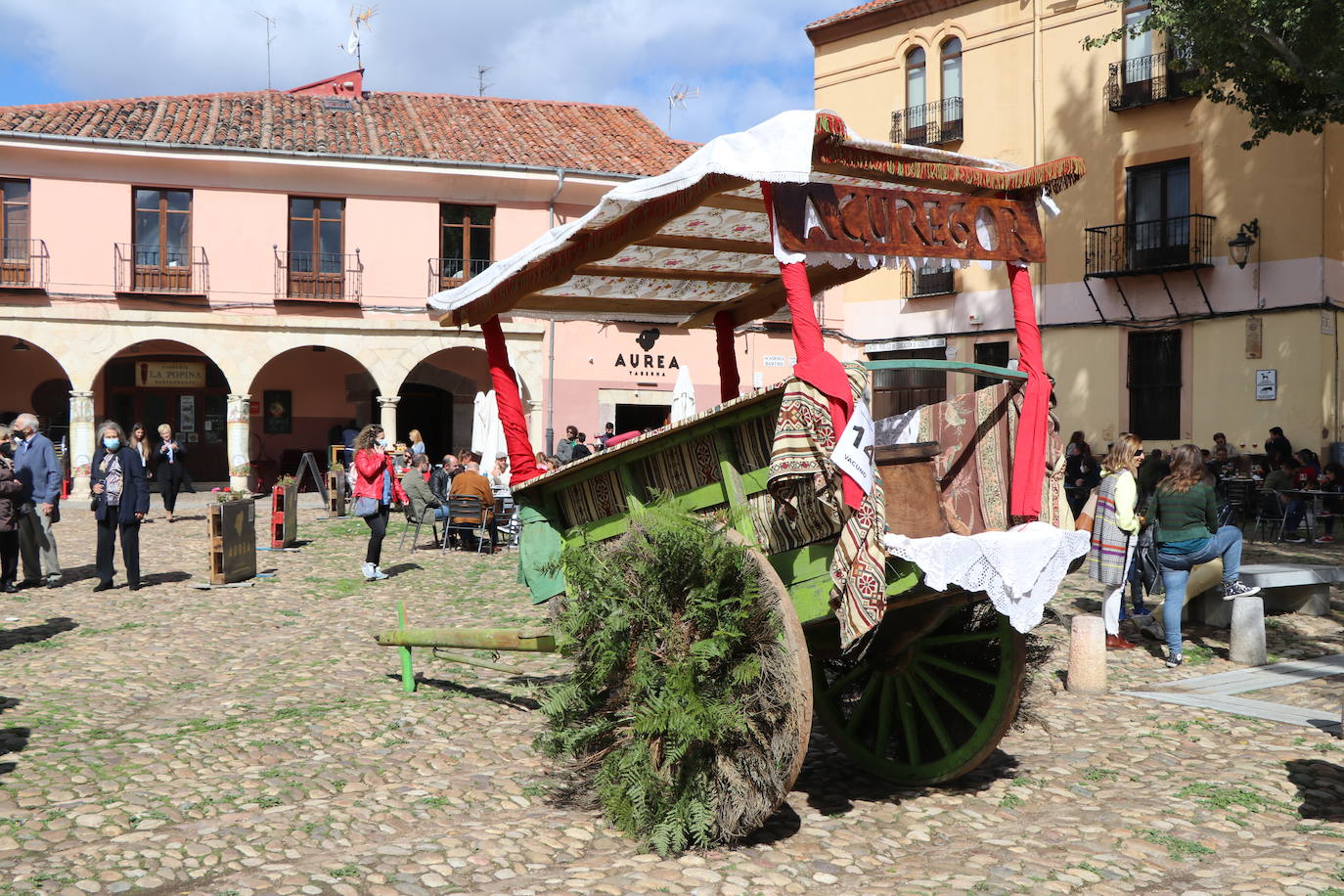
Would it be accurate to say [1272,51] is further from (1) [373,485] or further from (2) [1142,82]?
(1) [373,485]

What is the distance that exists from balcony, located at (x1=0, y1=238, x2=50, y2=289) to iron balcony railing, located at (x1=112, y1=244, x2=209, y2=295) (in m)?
1.35

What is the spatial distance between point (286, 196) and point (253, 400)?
5.03 meters

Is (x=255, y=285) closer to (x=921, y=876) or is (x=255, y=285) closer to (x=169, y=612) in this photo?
(x=169, y=612)

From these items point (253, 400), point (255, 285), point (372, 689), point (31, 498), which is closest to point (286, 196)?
point (255, 285)

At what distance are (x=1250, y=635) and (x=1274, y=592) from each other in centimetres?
199

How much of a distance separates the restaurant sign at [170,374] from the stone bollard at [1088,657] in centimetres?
2382

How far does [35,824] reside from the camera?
486 cm

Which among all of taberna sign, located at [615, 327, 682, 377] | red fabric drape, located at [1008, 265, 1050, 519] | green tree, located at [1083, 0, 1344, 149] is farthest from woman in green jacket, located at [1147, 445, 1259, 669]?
taberna sign, located at [615, 327, 682, 377]

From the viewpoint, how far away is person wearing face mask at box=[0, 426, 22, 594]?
36.9 feet

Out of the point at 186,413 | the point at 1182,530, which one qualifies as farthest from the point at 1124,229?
the point at 186,413

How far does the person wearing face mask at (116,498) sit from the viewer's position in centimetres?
1192

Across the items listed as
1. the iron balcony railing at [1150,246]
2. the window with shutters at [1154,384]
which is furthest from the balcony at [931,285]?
the window with shutters at [1154,384]

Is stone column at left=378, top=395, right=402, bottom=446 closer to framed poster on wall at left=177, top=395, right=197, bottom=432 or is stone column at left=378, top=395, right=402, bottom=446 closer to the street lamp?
framed poster on wall at left=177, top=395, right=197, bottom=432

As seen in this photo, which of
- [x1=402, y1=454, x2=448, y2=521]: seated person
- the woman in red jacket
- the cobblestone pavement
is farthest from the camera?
[x1=402, y1=454, x2=448, y2=521]: seated person
